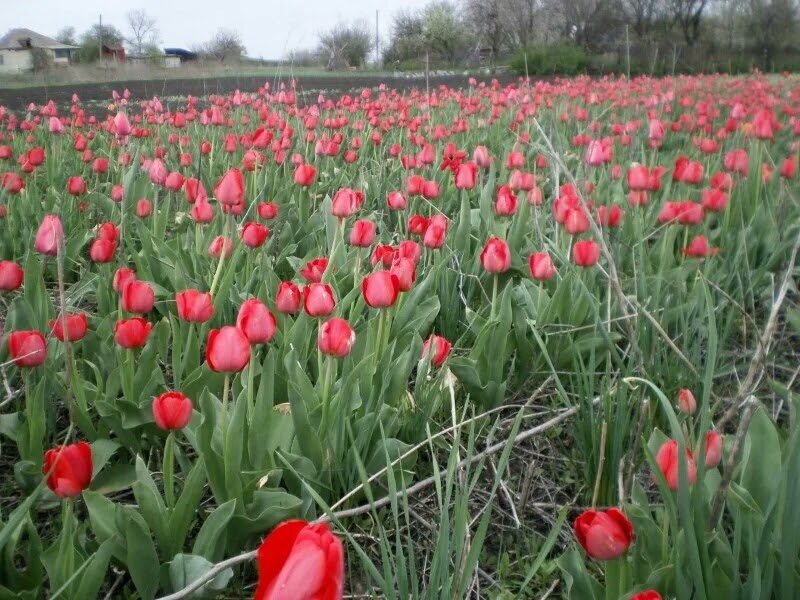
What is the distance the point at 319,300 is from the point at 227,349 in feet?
0.77

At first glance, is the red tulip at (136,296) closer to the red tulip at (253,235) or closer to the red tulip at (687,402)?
the red tulip at (253,235)

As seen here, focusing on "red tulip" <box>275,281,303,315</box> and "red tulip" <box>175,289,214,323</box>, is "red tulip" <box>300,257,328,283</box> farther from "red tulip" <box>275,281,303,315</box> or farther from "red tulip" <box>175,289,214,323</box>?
"red tulip" <box>175,289,214,323</box>

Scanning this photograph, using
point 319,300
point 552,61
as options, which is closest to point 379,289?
point 319,300

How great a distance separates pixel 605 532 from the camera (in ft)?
2.70

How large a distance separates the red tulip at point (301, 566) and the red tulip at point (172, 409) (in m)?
0.61

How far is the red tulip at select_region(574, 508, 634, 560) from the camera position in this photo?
2.70ft

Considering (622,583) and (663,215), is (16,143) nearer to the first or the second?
(663,215)

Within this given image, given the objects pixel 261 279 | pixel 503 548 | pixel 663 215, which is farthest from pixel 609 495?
pixel 663 215

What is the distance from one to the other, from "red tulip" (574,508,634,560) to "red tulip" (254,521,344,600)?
0.41 meters

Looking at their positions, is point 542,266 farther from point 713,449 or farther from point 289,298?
point 713,449

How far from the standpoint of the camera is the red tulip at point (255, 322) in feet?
3.86

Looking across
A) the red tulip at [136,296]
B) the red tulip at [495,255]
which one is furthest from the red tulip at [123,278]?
the red tulip at [495,255]

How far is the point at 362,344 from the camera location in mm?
1584

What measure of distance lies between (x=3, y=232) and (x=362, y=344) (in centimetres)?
156
